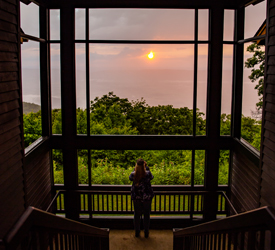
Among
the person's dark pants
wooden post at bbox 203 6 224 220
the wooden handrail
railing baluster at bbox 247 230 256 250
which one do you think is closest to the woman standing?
the person's dark pants

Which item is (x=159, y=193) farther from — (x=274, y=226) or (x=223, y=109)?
(x=274, y=226)

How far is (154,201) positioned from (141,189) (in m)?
1.12

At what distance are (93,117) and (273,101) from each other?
303 centimetres

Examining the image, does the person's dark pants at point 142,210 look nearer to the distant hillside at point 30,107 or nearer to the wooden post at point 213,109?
the wooden post at point 213,109

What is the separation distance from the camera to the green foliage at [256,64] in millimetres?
4215

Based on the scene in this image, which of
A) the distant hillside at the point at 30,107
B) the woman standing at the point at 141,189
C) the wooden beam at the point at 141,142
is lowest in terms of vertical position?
the woman standing at the point at 141,189

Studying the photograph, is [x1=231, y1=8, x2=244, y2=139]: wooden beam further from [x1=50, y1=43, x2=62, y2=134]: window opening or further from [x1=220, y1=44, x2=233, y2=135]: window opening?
[x1=50, y1=43, x2=62, y2=134]: window opening

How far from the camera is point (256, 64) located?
444 centimetres

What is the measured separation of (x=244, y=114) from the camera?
4938 mm

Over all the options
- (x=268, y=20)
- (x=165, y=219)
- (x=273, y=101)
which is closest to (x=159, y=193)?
(x=165, y=219)

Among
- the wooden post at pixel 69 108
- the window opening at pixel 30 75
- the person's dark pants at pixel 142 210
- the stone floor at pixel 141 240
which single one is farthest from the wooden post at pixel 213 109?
the window opening at pixel 30 75

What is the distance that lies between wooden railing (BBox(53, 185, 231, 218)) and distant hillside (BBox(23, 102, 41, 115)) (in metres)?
1.66

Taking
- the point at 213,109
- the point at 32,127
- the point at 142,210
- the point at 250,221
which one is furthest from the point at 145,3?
the point at 250,221

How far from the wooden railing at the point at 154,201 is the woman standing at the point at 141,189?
0.64m
